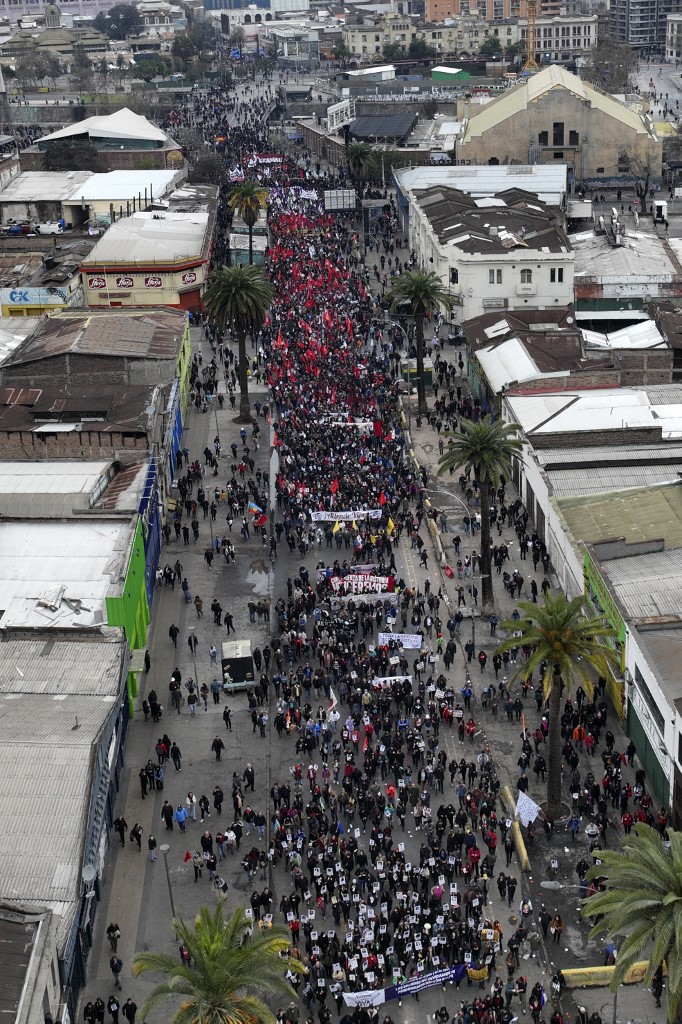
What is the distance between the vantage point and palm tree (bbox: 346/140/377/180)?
423 feet

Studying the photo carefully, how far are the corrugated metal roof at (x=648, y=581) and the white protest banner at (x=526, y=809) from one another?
7.79 m

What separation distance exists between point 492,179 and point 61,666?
252ft

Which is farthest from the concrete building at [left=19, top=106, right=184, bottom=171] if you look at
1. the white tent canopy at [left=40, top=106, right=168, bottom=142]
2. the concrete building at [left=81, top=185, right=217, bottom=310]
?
the concrete building at [left=81, top=185, right=217, bottom=310]

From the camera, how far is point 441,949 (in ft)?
108

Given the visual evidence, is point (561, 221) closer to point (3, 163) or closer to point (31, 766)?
point (3, 163)

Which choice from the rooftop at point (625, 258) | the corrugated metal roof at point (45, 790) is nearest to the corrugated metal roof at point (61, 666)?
the corrugated metal roof at point (45, 790)

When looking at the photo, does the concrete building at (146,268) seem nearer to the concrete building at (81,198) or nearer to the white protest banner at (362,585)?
the concrete building at (81,198)

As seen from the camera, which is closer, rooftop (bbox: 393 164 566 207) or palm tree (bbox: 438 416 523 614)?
palm tree (bbox: 438 416 523 614)

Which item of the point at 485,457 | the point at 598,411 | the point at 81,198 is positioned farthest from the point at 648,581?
the point at 81,198

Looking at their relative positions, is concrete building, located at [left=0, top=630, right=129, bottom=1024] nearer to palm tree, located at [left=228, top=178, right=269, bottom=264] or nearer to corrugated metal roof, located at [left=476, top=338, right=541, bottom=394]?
corrugated metal roof, located at [left=476, top=338, right=541, bottom=394]

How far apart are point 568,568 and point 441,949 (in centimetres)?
2033

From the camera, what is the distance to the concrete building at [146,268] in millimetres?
91812

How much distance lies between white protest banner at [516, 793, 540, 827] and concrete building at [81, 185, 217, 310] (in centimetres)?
6139

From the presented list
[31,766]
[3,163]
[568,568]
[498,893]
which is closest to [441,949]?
[498,893]
